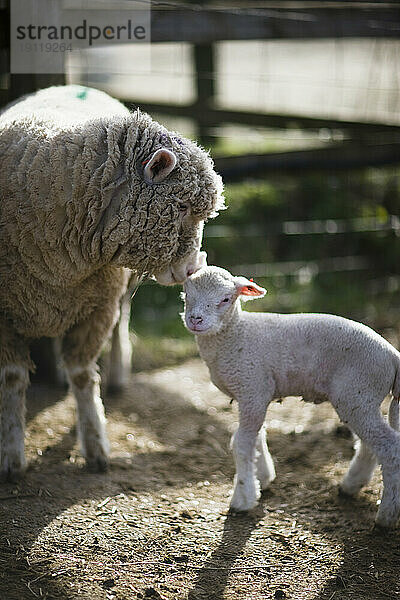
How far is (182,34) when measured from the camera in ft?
14.9

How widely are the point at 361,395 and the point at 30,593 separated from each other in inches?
61.0

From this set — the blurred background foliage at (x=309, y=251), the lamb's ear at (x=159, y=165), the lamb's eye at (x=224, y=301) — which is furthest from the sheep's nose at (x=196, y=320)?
the blurred background foliage at (x=309, y=251)

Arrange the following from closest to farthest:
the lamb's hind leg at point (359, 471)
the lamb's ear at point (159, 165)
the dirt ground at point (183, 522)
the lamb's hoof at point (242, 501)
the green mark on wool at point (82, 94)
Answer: the dirt ground at point (183, 522)
the lamb's ear at point (159, 165)
the lamb's hoof at point (242, 501)
the lamb's hind leg at point (359, 471)
the green mark on wool at point (82, 94)

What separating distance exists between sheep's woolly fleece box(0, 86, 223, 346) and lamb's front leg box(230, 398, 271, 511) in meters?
0.77

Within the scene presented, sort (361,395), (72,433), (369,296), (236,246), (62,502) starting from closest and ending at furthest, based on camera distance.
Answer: (361,395) → (62,502) → (72,433) → (369,296) → (236,246)

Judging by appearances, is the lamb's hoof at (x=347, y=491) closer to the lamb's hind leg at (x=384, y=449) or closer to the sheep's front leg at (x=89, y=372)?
the lamb's hind leg at (x=384, y=449)

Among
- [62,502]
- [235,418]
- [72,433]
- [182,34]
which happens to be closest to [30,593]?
[62,502]

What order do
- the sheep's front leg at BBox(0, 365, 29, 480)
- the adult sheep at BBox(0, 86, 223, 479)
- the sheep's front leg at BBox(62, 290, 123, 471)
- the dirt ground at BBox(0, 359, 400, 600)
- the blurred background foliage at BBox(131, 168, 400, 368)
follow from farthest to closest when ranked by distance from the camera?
1. the blurred background foliage at BBox(131, 168, 400, 368)
2. the sheep's front leg at BBox(62, 290, 123, 471)
3. the sheep's front leg at BBox(0, 365, 29, 480)
4. the adult sheep at BBox(0, 86, 223, 479)
5. the dirt ground at BBox(0, 359, 400, 600)

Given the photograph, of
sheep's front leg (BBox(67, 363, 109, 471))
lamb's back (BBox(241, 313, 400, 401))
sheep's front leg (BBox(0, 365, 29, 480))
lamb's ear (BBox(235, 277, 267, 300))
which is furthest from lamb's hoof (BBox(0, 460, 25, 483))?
lamb's ear (BBox(235, 277, 267, 300))

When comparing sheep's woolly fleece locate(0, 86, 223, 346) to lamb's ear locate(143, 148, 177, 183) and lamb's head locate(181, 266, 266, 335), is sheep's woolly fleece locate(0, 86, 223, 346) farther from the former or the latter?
lamb's head locate(181, 266, 266, 335)

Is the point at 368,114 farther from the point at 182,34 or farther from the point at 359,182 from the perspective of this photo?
the point at 182,34

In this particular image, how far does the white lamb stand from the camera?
9.95 feet

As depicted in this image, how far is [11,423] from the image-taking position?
3459 mm

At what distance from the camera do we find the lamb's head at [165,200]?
306 cm
